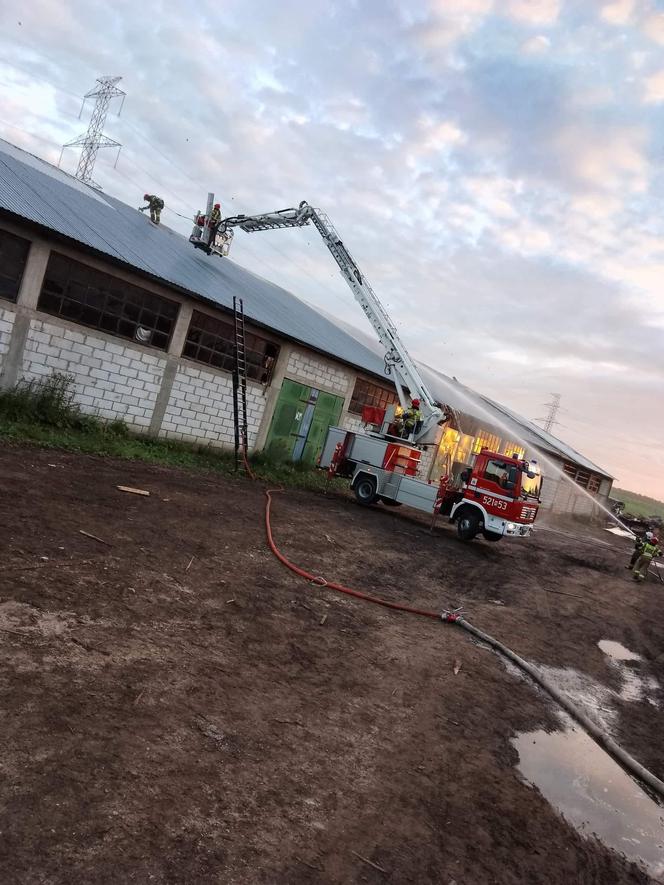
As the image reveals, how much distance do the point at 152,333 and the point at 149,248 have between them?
2.83 metres

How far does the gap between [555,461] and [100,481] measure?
106 ft

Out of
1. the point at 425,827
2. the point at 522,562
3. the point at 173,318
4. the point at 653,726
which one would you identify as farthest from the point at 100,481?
the point at 522,562

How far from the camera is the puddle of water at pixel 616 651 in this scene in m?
8.25

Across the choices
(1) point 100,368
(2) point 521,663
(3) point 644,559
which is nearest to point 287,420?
(1) point 100,368

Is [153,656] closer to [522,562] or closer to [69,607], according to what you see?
[69,607]

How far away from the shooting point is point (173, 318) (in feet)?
50.0

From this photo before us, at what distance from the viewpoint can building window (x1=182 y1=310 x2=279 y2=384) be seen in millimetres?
15859

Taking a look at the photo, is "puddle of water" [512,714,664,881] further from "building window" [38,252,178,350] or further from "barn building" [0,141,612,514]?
"building window" [38,252,178,350]

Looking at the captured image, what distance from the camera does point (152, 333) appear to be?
49.0ft

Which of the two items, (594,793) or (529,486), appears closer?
(594,793)

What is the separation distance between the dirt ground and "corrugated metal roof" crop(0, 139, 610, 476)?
23.8 feet

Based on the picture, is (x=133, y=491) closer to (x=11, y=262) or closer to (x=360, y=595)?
(x=360, y=595)

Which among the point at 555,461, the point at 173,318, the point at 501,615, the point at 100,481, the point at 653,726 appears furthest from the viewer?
the point at 555,461

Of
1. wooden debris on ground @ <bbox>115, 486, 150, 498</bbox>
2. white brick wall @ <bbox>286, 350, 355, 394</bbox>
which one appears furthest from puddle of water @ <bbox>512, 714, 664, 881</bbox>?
white brick wall @ <bbox>286, 350, 355, 394</bbox>
